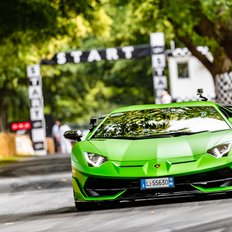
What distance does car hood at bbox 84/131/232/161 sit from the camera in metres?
11.4

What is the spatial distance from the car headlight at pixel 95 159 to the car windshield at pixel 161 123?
2.12 ft

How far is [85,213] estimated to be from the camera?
11539mm

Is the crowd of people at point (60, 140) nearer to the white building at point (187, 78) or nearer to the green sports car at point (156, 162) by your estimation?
the white building at point (187, 78)

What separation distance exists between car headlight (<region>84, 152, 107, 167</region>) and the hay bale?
3242 centimetres

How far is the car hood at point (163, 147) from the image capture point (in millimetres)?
11383

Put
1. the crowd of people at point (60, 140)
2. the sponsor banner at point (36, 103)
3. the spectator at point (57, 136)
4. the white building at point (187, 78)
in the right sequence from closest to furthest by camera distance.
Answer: the sponsor banner at point (36, 103)
the crowd of people at point (60, 140)
the spectator at point (57, 136)
the white building at point (187, 78)

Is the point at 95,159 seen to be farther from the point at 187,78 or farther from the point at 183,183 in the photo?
the point at 187,78

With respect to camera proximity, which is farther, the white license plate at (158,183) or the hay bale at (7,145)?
the hay bale at (7,145)

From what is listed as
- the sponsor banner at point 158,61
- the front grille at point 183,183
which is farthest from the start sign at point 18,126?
the front grille at point 183,183

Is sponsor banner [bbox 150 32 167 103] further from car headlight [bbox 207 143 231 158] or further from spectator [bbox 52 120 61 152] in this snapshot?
car headlight [bbox 207 143 231 158]

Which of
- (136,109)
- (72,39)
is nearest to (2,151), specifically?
(72,39)

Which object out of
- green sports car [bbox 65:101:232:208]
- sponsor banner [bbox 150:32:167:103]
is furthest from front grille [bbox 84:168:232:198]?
sponsor banner [bbox 150:32:167:103]

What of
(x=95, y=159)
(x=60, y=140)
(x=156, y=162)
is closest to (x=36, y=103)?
(x=60, y=140)

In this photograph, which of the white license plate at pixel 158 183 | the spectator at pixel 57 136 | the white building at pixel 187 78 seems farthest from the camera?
the white building at pixel 187 78
